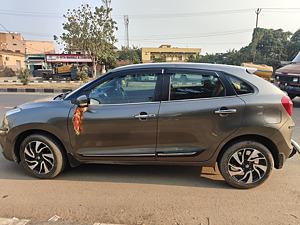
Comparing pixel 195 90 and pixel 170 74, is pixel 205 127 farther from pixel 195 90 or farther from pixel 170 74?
pixel 170 74

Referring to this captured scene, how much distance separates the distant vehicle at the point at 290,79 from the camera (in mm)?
7867

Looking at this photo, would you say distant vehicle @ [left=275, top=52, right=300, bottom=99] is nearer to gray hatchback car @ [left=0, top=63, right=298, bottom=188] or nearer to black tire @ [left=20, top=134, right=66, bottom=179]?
gray hatchback car @ [left=0, top=63, right=298, bottom=188]

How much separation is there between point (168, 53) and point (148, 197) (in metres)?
51.4

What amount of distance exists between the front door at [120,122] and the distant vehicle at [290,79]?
7.23 metres

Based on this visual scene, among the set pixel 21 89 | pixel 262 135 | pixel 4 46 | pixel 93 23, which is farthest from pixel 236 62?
pixel 4 46

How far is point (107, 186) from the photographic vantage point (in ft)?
9.64

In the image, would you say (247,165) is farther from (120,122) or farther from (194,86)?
(120,122)

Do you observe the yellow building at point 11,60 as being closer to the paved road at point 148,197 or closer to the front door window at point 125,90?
the paved road at point 148,197

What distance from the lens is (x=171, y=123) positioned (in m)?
2.73

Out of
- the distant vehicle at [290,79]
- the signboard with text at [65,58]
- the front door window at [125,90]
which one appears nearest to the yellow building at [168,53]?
the signboard with text at [65,58]

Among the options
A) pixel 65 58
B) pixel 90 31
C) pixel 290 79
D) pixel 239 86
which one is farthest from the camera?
pixel 65 58

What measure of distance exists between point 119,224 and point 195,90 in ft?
5.90

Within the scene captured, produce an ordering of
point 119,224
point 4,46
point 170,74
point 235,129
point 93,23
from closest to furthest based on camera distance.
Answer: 1. point 119,224
2. point 235,129
3. point 170,74
4. point 93,23
5. point 4,46

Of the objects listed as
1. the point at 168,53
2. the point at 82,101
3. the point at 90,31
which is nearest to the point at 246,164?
the point at 82,101
